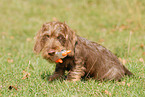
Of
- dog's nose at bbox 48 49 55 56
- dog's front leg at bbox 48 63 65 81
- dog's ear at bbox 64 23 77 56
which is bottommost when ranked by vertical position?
dog's front leg at bbox 48 63 65 81

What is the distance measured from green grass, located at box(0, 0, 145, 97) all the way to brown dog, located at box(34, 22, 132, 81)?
0.79 ft

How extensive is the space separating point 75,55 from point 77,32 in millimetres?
3447

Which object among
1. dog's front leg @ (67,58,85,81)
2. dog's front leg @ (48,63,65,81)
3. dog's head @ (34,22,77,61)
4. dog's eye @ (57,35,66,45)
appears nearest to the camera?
dog's head @ (34,22,77,61)

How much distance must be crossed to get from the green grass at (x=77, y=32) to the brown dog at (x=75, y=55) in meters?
0.24

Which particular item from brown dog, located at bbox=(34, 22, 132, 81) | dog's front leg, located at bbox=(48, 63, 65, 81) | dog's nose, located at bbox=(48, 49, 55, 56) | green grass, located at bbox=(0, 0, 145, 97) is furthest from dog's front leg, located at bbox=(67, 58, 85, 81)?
dog's nose, located at bbox=(48, 49, 55, 56)

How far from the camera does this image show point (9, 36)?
31.7ft

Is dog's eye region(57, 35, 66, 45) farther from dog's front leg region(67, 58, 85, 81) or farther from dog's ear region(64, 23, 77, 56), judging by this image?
dog's front leg region(67, 58, 85, 81)

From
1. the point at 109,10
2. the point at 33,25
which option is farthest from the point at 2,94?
the point at 109,10

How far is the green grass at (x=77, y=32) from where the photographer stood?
412cm

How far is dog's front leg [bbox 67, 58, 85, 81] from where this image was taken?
4.41 meters

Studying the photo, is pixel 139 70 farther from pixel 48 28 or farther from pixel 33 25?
pixel 33 25

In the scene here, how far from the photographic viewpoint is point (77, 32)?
7.74 m

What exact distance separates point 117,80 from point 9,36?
6061mm

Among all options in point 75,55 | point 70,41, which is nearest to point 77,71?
point 75,55
